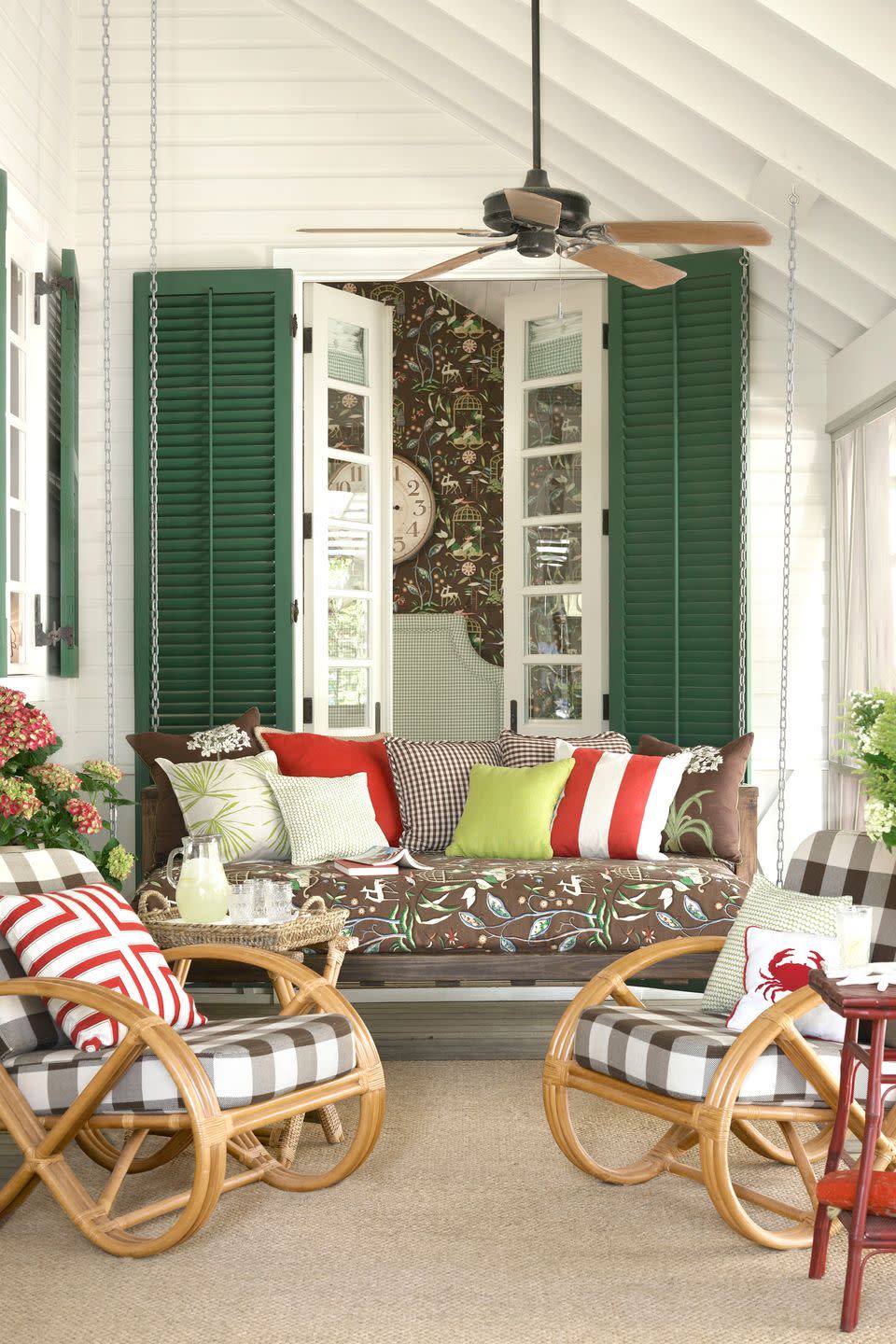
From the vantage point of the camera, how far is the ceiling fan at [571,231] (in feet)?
12.3

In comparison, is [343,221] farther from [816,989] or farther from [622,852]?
[816,989]

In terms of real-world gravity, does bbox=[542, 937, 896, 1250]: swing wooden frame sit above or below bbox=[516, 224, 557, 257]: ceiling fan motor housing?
below

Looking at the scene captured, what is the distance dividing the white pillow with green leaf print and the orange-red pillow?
Answer: 0.17 metres

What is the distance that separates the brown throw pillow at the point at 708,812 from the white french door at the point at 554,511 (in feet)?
3.32

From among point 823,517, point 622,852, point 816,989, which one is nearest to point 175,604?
point 622,852

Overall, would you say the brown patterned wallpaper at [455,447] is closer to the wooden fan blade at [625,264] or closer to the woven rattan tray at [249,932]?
the wooden fan blade at [625,264]

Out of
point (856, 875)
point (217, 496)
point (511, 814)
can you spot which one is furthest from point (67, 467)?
point (856, 875)

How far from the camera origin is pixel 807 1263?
286 centimetres

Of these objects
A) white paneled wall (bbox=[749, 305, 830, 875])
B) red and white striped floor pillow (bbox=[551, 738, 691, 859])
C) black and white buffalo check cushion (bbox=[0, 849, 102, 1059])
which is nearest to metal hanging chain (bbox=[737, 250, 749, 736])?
white paneled wall (bbox=[749, 305, 830, 875])

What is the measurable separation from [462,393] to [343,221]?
2.49 m

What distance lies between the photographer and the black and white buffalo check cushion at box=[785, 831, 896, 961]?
11.1 ft

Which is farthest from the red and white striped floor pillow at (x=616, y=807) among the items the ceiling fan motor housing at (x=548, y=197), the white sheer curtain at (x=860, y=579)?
the ceiling fan motor housing at (x=548, y=197)

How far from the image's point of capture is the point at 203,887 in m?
3.88

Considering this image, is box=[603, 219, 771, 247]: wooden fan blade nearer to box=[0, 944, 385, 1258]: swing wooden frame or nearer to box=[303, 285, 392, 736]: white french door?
box=[303, 285, 392, 736]: white french door
